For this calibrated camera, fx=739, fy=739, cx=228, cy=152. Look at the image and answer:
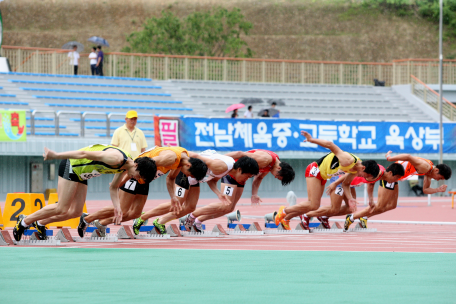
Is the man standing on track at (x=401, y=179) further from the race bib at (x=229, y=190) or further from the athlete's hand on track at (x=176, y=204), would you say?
the athlete's hand on track at (x=176, y=204)

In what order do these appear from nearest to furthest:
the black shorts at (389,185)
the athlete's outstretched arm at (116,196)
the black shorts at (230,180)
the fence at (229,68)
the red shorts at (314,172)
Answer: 1. the athlete's outstretched arm at (116,196)
2. the black shorts at (230,180)
3. the red shorts at (314,172)
4. the black shorts at (389,185)
5. the fence at (229,68)

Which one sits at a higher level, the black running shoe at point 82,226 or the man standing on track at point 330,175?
the man standing on track at point 330,175

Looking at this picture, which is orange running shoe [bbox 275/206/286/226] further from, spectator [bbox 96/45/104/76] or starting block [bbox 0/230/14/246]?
spectator [bbox 96/45/104/76]

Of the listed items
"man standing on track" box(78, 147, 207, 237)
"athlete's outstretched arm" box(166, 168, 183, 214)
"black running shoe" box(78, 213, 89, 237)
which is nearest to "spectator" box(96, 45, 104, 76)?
"man standing on track" box(78, 147, 207, 237)

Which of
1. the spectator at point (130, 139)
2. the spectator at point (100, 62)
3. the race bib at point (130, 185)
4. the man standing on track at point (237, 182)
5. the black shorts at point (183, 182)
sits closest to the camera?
the race bib at point (130, 185)

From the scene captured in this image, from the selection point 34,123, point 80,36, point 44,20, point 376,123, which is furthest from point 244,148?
point 44,20

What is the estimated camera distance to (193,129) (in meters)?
27.1

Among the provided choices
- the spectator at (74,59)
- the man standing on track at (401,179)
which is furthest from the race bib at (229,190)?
the spectator at (74,59)

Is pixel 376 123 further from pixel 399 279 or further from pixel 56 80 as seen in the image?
Result: pixel 399 279

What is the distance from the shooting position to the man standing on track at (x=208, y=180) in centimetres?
1165

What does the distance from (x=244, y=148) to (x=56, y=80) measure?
29.8 ft

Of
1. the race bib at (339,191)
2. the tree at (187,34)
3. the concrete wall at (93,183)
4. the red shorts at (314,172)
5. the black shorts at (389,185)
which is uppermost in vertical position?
the tree at (187,34)

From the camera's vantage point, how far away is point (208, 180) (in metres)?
12.0

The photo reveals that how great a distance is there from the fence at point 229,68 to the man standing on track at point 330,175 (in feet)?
69.7
